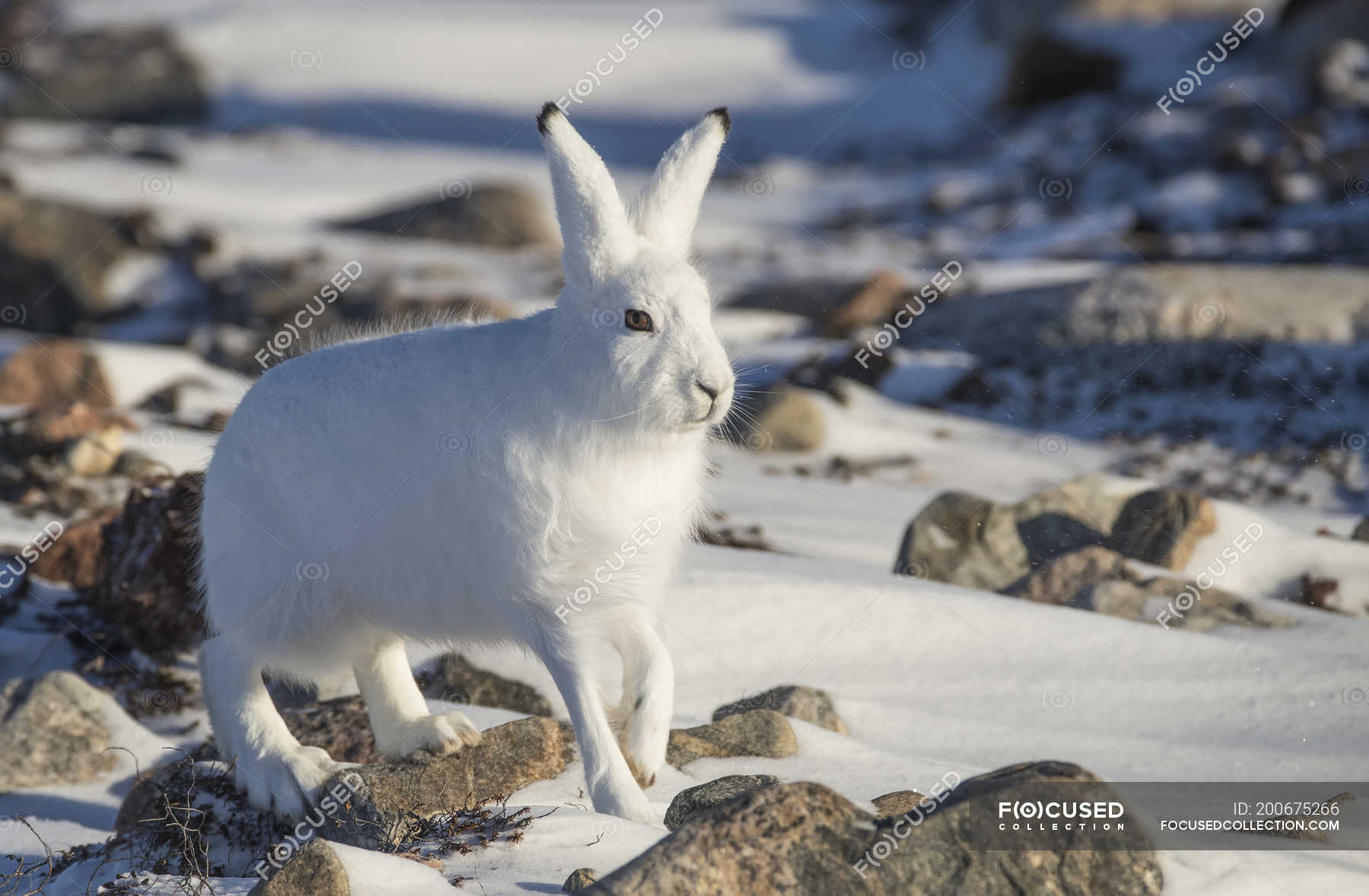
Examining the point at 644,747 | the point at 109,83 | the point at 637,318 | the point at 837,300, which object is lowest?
the point at 644,747

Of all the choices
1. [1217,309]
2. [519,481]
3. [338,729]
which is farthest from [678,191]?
[1217,309]

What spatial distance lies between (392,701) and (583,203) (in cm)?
181

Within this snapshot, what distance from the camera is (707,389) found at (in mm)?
3525

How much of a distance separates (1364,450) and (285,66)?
79.1 ft

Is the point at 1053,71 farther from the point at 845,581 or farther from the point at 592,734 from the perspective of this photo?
the point at 592,734

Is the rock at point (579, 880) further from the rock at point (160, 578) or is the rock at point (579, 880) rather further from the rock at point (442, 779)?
the rock at point (160, 578)

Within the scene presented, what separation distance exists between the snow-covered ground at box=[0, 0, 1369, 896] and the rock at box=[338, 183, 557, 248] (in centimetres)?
44

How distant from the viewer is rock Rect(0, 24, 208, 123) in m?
24.0

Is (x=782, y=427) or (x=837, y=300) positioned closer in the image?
(x=782, y=427)

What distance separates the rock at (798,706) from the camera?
15.6ft

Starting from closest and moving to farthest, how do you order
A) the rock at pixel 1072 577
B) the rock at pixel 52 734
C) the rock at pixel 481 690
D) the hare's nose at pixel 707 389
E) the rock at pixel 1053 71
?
the hare's nose at pixel 707 389 < the rock at pixel 52 734 < the rock at pixel 481 690 < the rock at pixel 1072 577 < the rock at pixel 1053 71

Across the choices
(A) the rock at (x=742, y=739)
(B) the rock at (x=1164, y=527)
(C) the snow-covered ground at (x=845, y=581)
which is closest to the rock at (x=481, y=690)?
(C) the snow-covered ground at (x=845, y=581)

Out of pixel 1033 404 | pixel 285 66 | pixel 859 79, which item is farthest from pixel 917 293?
pixel 285 66

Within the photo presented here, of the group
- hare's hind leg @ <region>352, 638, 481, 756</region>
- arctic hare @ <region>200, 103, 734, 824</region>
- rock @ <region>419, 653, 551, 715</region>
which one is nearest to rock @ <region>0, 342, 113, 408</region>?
rock @ <region>419, 653, 551, 715</region>
